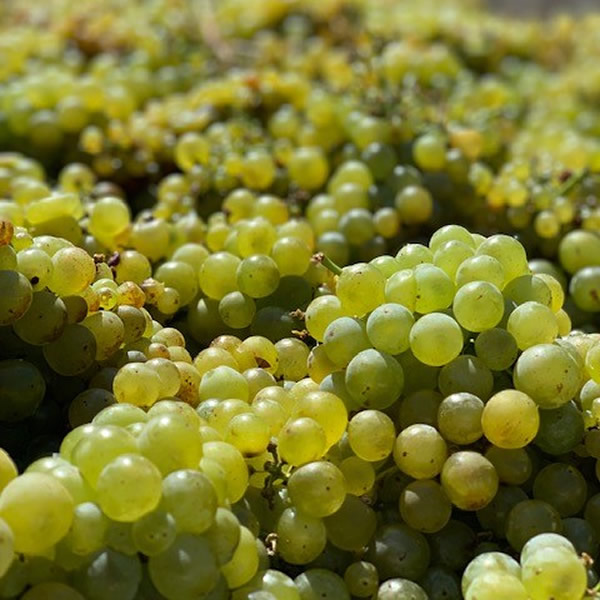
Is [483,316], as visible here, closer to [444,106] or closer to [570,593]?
[570,593]

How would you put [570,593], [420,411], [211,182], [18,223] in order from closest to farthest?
[570,593]
[420,411]
[18,223]
[211,182]

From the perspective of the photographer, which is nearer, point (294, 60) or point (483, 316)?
point (483, 316)

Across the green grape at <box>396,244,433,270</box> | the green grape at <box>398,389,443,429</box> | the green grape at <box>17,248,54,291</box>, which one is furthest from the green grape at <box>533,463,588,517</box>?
the green grape at <box>17,248,54,291</box>

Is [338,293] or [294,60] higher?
[338,293]

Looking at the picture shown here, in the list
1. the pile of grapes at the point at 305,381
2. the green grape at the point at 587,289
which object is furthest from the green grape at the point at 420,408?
the green grape at the point at 587,289

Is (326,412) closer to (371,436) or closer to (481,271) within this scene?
(371,436)

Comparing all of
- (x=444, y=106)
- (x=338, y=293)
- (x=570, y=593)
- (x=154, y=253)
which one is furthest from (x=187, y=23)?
(x=570, y=593)

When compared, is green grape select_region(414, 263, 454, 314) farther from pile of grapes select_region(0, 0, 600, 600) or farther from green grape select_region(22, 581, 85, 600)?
green grape select_region(22, 581, 85, 600)
